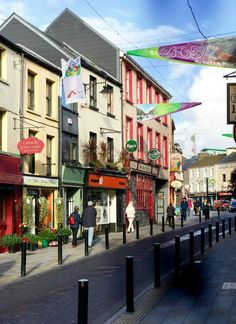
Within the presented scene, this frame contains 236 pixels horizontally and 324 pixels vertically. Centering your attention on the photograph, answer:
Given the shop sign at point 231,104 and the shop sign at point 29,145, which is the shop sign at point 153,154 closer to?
the shop sign at point 29,145

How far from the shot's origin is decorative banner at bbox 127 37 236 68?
256 cm

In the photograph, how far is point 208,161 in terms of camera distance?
311ft

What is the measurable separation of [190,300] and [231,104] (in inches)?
194

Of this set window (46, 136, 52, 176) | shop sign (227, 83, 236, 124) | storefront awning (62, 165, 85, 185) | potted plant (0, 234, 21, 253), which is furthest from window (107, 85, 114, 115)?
shop sign (227, 83, 236, 124)

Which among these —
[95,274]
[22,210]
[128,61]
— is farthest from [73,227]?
[128,61]

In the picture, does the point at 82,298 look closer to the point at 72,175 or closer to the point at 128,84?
the point at 72,175

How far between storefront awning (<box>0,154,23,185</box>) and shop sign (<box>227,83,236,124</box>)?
561 inches

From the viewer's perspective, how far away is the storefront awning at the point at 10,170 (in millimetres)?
17094

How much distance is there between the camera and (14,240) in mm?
16828

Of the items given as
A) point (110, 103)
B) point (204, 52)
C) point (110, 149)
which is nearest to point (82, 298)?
point (204, 52)

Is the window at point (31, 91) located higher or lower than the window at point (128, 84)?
lower

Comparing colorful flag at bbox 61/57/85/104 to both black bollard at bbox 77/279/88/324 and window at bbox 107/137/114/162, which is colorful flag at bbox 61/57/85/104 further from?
black bollard at bbox 77/279/88/324

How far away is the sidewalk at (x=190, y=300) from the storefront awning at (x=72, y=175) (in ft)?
38.8

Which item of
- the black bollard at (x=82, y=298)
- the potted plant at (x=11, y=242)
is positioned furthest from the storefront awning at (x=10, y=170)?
the black bollard at (x=82, y=298)
